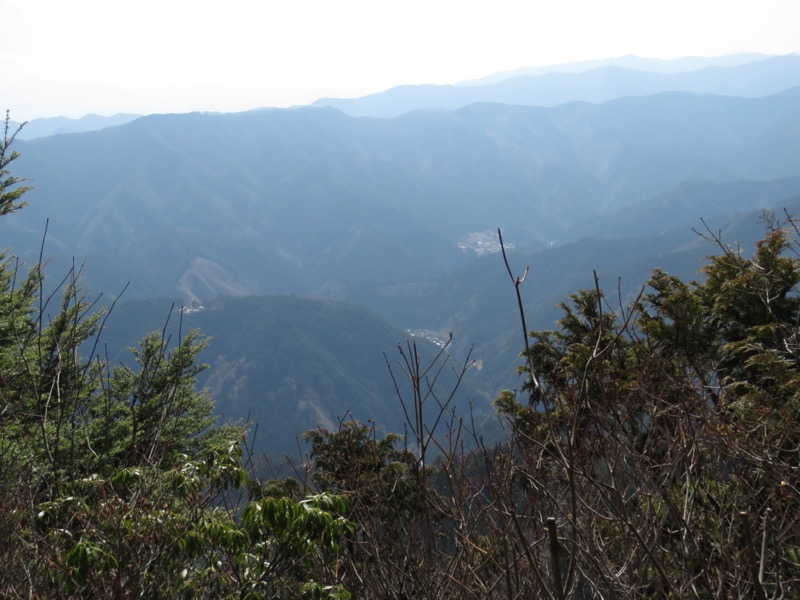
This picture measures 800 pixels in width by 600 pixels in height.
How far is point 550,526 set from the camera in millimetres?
1857

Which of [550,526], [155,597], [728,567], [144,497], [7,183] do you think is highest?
[7,183]

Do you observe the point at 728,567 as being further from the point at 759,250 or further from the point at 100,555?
the point at 759,250

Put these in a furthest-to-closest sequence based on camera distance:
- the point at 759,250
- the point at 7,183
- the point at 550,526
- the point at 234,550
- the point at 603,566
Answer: the point at 7,183
the point at 759,250
the point at 234,550
the point at 603,566
the point at 550,526

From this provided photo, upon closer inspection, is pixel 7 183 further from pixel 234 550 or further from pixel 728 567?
pixel 728 567

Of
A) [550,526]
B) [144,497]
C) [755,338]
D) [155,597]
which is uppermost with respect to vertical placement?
[550,526]

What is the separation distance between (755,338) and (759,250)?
2611 mm

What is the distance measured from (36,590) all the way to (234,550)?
159cm

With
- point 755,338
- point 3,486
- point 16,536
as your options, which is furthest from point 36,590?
point 755,338

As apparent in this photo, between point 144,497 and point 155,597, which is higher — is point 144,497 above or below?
above

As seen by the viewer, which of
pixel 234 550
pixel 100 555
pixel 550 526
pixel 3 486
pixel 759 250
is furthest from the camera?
pixel 759 250

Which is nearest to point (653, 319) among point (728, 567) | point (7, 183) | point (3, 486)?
point (728, 567)

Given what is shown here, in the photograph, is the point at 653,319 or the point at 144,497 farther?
the point at 653,319

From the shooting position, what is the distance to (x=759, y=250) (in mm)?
16875

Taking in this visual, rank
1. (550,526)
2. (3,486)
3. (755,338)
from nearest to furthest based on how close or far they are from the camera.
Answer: (550,526), (3,486), (755,338)
